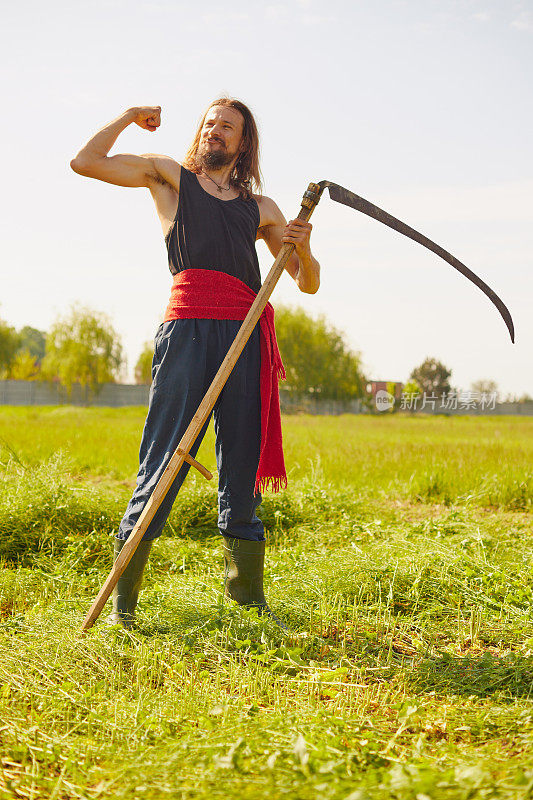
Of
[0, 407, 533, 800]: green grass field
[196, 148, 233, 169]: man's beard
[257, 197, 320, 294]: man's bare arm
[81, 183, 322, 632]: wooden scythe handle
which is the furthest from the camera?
[257, 197, 320, 294]: man's bare arm

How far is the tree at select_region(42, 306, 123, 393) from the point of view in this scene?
36844 mm

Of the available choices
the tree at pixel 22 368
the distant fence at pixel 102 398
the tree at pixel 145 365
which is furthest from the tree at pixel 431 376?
the tree at pixel 22 368

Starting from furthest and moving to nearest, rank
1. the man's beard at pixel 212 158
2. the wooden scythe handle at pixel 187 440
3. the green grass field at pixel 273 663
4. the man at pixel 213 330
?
1. the man's beard at pixel 212 158
2. the man at pixel 213 330
3. the wooden scythe handle at pixel 187 440
4. the green grass field at pixel 273 663

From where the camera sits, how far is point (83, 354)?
37.0 meters

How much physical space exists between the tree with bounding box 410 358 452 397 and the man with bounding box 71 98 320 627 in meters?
58.0

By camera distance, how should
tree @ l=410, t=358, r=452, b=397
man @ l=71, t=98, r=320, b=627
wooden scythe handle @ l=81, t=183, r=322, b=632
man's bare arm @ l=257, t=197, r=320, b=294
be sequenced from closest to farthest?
wooden scythe handle @ l=81, t=183, r=322, b=632 → man @ l=71, t=98, r=320, b=627 → man's bare arm @ l=257, t=197, r=320, b=294 → tree @ l=410, t=358, r=452, b=397

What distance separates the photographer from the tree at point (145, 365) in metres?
42.4

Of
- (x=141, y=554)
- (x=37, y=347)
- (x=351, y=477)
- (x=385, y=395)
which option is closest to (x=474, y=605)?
(x=141, y=554)

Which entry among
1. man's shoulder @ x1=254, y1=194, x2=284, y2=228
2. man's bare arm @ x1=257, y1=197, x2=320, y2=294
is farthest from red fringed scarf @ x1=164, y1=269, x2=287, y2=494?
man's shoulder @ x1=254, y1=194, x2=284, y2=228

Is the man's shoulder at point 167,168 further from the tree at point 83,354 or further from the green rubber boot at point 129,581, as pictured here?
the tree at point 83,354

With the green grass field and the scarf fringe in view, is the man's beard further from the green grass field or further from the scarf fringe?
the green grass field

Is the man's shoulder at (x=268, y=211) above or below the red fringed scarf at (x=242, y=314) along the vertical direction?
above

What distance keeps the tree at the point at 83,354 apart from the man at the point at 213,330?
3538 centimetres

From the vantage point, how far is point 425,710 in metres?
2.04
